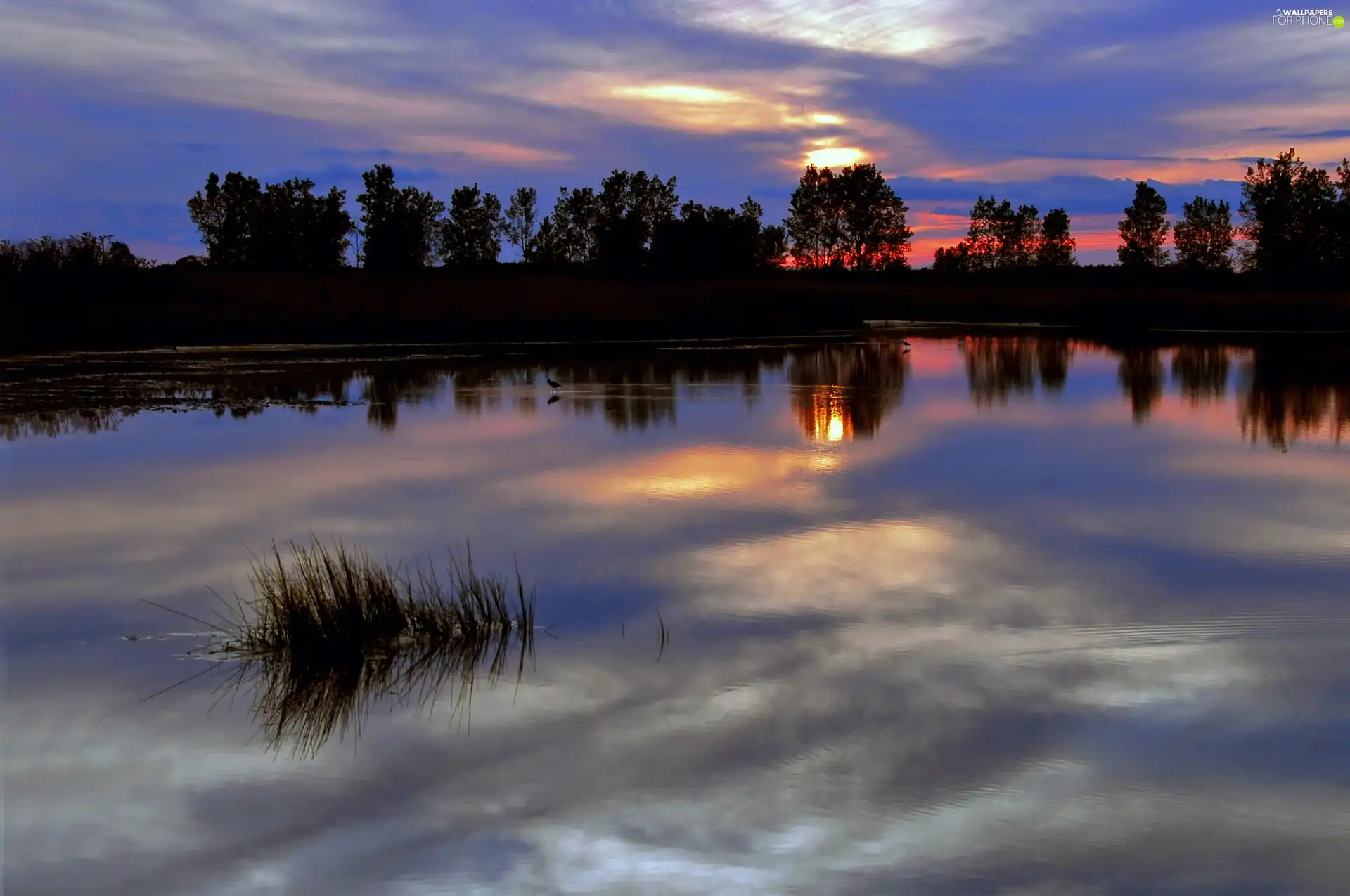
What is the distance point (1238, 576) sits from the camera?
39.3 feet

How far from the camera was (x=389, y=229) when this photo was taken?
317ft

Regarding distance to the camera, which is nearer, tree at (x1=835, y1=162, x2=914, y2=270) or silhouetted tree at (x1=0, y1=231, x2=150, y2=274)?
silhouetted tree at (x1=0, y1=231, x2=150, y2=274)

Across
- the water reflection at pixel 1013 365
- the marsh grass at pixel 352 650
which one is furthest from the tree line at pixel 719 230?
the marsh grass at pixel 352 650

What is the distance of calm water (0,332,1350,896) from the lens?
6.59m

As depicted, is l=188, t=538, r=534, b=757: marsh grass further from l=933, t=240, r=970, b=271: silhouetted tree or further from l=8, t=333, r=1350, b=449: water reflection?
l=933, t=240, r=970, b=271: silhouetted tree

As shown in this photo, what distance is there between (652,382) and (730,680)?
80.0ft

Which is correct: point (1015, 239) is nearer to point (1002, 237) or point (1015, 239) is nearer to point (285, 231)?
point (1002, 237)

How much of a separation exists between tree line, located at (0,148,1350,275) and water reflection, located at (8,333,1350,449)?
146ft

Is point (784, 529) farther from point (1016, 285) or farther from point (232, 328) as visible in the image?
point (1016, 285)

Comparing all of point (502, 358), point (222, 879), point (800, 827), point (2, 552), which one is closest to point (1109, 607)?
point (800, 827)

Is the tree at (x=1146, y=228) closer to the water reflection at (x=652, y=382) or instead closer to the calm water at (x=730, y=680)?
the water reflection at (x=652, y=382)

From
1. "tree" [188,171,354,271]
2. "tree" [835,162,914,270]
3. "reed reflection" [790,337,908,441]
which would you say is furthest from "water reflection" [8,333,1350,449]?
"tree" [835,162,914,270]

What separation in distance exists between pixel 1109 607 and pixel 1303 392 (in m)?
22.2

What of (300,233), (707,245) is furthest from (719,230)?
(300,233)
